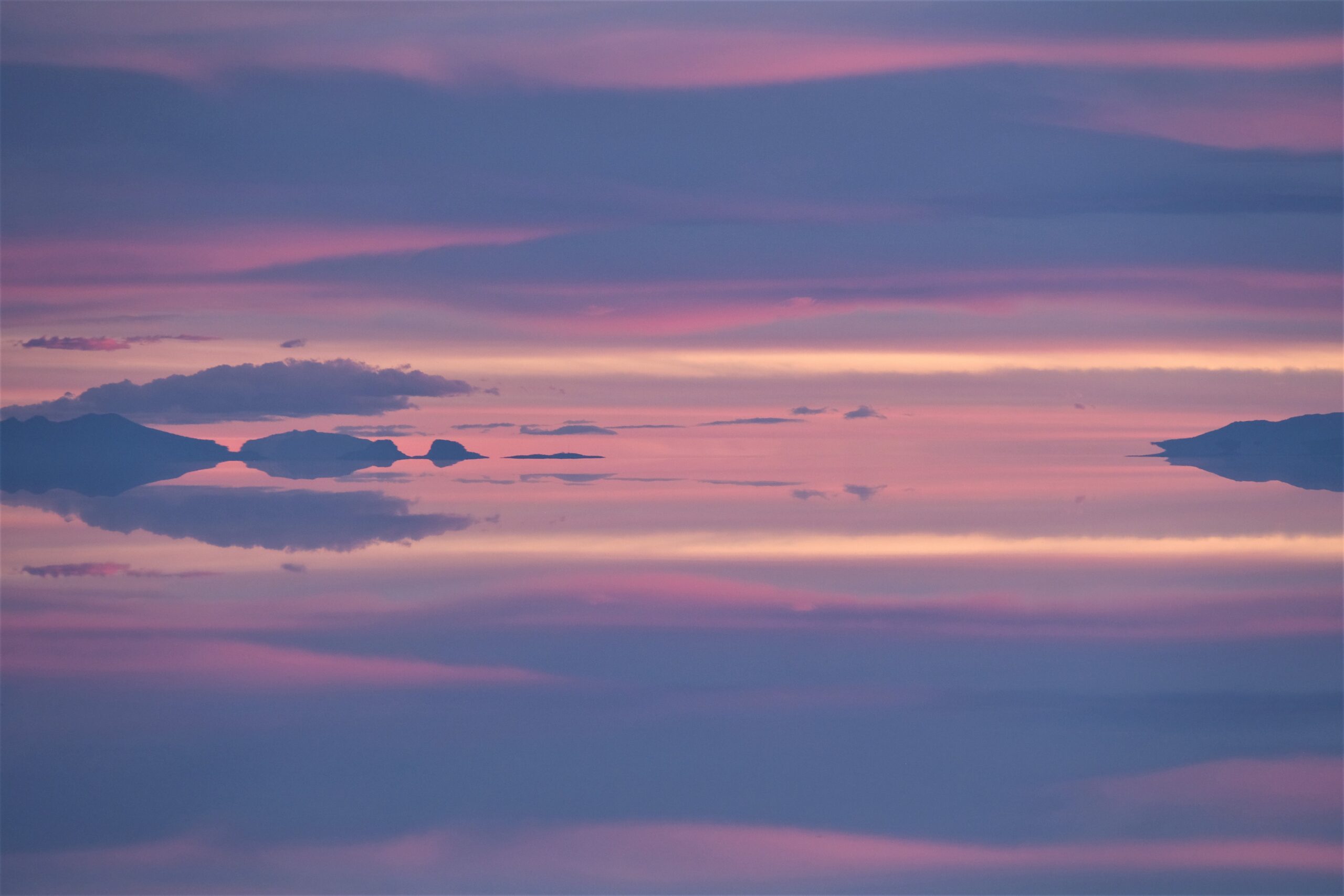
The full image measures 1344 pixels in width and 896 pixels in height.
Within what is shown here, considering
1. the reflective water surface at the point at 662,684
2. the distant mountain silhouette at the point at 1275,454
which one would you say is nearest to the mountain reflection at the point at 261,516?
the reflective water surface at the point at 662,684

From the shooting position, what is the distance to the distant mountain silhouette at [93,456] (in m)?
25.6

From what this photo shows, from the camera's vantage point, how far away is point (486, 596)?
29.9 ft

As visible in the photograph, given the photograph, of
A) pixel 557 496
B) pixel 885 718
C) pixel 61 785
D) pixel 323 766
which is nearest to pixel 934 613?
pixel 885 718

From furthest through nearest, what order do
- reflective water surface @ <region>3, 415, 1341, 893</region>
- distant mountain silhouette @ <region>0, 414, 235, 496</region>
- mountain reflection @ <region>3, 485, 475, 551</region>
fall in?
distant mountain silhouette @ <region>0, 414, 235, 496</region> < mountain reflection @ <region>3, 485, 475, 551</region> < reflective water surface @ <region>3, 415, 1341, 893</region>

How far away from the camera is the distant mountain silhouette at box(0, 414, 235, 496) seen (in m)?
25.6

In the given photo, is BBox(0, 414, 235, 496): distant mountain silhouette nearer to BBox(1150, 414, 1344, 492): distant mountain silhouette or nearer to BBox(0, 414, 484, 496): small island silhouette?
BBox(0, 414, 484, 496): small island silhouette

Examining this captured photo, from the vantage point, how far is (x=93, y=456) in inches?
2270

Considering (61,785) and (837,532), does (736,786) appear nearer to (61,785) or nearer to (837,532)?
(61,785)

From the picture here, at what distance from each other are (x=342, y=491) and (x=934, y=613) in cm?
1422

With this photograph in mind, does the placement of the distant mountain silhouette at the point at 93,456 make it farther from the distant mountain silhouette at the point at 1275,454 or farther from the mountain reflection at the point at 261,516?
the distant mountain silhouette at the point at 1275,454

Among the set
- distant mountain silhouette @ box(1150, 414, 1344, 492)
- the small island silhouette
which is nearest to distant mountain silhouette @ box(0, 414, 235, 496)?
the small island silhouette

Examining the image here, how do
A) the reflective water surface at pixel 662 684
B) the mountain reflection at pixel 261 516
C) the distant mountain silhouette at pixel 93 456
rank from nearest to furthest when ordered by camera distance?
the reflective water surface at pixel 662 684 < the mountain reflection at pixel 261 516 < the distant mountain silhouette at pixel 93 456

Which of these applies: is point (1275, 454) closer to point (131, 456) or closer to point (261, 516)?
point (261, 516)

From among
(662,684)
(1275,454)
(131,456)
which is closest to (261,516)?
(662,684)
